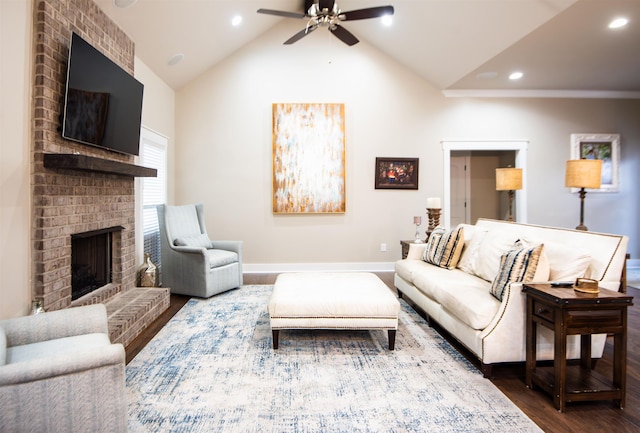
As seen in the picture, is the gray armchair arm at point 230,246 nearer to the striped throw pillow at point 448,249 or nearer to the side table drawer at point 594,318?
the striped throw pillow at point 448,249

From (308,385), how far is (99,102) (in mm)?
2734

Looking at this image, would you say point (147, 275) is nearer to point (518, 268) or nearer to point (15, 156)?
point (15, 156)

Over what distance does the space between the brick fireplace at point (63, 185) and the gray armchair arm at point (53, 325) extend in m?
0.70

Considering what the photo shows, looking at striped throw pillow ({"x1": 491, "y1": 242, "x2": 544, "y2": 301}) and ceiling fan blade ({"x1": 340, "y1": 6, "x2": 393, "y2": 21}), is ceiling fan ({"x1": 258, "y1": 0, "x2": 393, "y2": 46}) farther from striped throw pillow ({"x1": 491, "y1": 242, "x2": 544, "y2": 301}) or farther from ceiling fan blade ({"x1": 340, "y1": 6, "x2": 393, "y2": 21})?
striped throw pillow ({"x1": 491, "y1": 242, "x2": 544, "y2": 301})

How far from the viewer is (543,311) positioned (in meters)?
2.13

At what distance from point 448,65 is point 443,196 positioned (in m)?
1.93

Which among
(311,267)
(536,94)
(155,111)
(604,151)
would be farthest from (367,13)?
(604,151)

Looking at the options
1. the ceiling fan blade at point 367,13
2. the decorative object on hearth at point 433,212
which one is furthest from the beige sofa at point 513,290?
the ceiling fan blade at point 367,13

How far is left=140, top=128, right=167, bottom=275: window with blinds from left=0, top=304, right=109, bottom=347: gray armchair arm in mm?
2680

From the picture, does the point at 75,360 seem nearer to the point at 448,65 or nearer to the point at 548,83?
the point at 448,65

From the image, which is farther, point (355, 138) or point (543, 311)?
point (355, 138)

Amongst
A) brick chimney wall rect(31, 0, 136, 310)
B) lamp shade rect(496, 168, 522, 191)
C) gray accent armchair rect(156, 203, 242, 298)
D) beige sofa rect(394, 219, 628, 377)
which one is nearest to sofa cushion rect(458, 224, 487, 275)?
beige sofa rect(394, 219, 628, 377)

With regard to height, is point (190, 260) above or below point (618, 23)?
below

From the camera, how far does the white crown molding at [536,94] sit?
581 centimetres
